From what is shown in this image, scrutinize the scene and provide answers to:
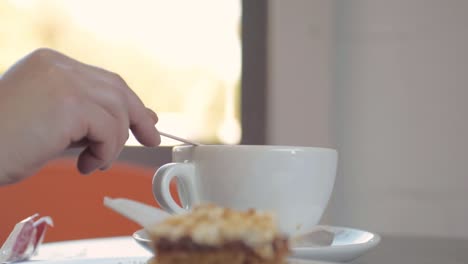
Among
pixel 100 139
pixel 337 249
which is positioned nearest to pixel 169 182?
pixel 100 139

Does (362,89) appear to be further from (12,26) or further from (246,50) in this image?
(12,26)

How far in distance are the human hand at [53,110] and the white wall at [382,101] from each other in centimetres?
107

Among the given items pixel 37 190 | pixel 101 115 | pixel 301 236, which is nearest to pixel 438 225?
pixel 37 190

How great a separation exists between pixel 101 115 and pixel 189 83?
1101mm

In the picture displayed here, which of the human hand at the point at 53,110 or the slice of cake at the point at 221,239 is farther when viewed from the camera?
the human hand at the point at 53,110

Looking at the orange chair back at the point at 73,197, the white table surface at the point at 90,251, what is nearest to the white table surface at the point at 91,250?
the white table surface at the point at 90,251

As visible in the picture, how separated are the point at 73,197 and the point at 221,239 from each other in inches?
38.2

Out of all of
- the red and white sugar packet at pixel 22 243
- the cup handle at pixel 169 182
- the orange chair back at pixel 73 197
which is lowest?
the orange chair back at pixel 73 197

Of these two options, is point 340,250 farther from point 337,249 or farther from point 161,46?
point 161,46

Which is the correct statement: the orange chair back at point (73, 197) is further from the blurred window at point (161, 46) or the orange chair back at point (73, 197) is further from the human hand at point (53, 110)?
the human hand at point (53, 110)

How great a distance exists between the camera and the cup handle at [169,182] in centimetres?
64

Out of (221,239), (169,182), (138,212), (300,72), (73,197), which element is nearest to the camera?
(221,239)

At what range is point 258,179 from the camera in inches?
24.1

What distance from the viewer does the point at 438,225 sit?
5.42 feet
